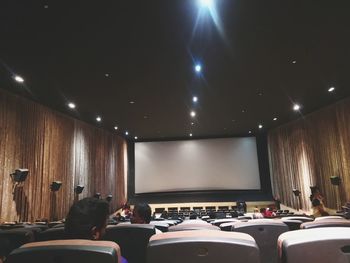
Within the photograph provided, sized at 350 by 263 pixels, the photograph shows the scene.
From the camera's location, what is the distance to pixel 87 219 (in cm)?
168

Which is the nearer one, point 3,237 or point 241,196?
point 3,237

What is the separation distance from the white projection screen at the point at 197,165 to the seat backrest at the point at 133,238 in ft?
60.0

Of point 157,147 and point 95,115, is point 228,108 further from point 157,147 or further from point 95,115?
point 157,147

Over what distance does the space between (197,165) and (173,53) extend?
13.4 meters

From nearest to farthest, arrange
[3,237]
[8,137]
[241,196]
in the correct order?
[3,237], [8,137], [241,196]

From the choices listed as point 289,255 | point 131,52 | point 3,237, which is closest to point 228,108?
point 131,52

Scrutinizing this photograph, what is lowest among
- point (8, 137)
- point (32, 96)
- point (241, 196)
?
point (241, 196)

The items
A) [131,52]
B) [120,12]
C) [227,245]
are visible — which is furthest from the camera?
[131,52]

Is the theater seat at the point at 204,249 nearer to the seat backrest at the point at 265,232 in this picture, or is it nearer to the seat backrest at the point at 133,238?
the seat backrest at the point at 265,232

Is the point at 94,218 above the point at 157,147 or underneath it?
underneath

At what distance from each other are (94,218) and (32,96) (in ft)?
34.1

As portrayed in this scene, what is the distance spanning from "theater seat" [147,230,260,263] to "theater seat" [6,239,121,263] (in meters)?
0.15

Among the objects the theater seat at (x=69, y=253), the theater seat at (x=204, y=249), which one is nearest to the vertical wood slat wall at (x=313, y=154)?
the theater seat at (x=204, y=249)

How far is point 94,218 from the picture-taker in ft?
5.57
